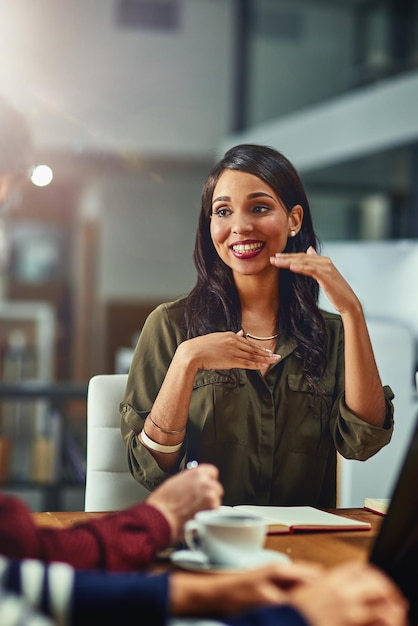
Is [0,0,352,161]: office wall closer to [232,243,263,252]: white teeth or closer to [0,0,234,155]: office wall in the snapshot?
[0,0,234,155]: office wall

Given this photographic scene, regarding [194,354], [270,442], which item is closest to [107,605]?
[194,354]

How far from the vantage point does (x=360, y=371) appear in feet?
5.27

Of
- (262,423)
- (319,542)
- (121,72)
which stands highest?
(121,72)

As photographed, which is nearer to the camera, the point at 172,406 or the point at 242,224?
the point at 172,406

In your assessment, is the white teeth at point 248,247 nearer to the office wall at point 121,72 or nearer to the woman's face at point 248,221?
the woman's face at point 248,221

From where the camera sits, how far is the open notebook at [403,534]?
940 mm

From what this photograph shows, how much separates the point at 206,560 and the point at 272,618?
1.12ft

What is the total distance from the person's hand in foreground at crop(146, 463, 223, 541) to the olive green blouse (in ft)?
1.63

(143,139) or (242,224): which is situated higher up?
(143,139)

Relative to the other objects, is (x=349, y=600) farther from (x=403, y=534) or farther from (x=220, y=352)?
(x=220, y=352)

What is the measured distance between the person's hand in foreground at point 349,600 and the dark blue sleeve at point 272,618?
0.04 feet

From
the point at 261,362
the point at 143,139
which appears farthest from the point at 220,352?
the point at 143,139

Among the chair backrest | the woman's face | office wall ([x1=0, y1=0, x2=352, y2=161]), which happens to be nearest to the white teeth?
the woman's face

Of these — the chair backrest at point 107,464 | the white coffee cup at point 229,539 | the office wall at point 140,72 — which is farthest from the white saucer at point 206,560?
the office wall at point 140,72
